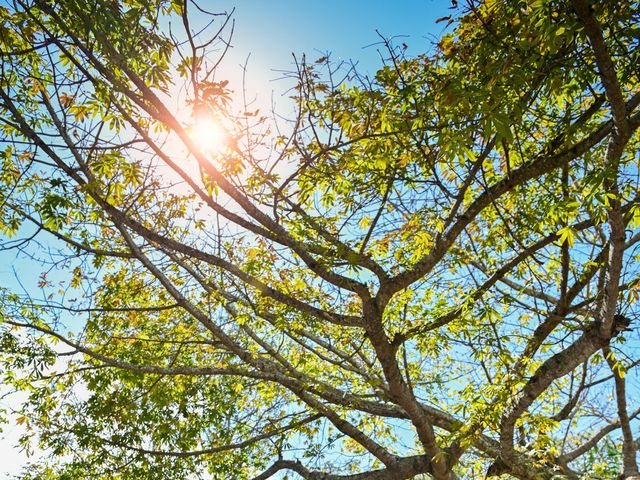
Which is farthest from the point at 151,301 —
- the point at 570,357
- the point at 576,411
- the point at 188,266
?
the point at 576,411

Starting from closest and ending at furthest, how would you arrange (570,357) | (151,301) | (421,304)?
(570,357) → (421,304) → (151,301)

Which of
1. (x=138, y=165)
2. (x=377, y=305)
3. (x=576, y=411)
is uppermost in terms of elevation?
(x=138, y=165)

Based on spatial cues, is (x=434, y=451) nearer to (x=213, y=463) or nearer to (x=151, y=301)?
(x=213, y=463)

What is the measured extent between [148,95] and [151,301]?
4207 millimetres

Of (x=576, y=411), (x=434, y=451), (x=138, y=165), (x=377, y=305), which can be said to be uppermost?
(x=138, y=165)

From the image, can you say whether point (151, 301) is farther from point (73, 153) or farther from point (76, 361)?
point (73, 153)

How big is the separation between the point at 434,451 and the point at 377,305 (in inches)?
96.2

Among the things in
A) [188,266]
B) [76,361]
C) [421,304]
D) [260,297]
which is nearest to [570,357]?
[421,304]

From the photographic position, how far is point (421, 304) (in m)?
6.01

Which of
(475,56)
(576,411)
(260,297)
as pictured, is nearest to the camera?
(475,56)

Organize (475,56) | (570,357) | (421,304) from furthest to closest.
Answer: (421,304), (570,357), (475,56)

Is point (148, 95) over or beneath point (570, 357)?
over

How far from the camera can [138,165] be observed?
14.6 ft

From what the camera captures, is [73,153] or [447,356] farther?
[447,356]
